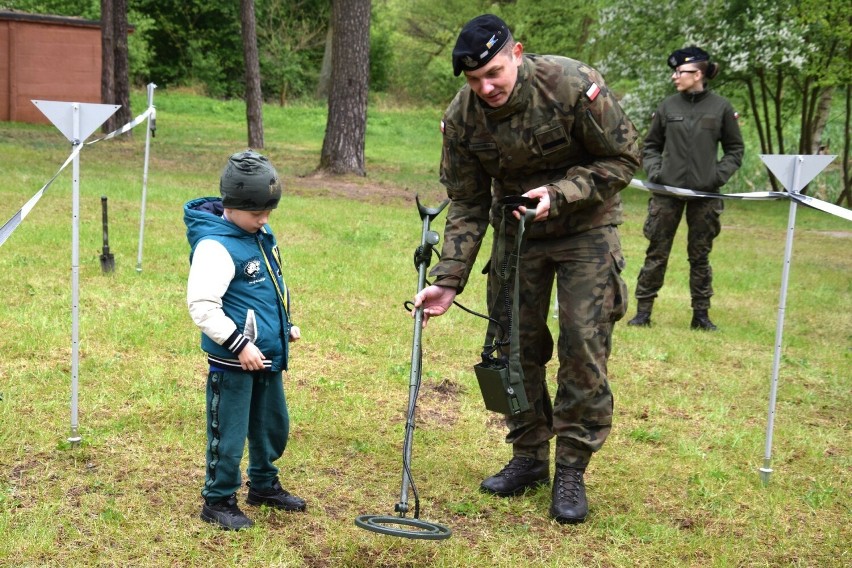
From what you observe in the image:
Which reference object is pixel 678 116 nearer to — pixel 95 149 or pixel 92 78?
pixel 95 149

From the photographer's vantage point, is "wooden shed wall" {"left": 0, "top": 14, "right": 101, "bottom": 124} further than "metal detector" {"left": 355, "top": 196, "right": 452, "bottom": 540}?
Yes

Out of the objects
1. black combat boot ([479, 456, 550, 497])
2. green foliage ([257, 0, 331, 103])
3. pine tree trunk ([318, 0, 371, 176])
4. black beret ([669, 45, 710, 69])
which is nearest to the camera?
black combat boot ([479, 456, 550, 497])

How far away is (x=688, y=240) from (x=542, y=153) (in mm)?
4454

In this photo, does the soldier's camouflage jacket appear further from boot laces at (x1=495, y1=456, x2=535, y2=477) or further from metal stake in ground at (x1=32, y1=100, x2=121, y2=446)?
metal stake in ground at (x1=32, y1=100, x2=121, y2=446)

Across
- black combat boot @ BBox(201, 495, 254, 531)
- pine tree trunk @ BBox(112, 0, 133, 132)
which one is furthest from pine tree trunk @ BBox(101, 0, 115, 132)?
black combat boot @ BBox(201, 495, 254, 531)

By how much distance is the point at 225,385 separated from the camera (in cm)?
375

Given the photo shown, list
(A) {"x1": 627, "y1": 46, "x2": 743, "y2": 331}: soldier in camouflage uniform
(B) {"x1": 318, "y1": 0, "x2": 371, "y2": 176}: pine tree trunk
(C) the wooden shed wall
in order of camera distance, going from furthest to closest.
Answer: (C) the wooden shed wall < (B) {"x1": 318, "y1": 0, "x2": 371, "y2": 176}: pine tree trunk < (A) {"x1": 627, "y1": 46, "x2": 743, "y2": 331}: soldier in camouflage uniform

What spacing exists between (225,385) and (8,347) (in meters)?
3.14

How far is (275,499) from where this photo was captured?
4.17 metres

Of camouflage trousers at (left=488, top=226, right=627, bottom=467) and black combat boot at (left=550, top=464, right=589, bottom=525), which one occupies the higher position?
camouflage trousers at (left=488, top=226, right=627, bottom=467)

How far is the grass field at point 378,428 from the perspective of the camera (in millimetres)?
3928

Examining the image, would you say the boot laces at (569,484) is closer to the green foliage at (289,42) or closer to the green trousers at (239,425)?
the green trousers at (239,425)

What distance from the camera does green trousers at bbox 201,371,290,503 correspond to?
3771 millimetres

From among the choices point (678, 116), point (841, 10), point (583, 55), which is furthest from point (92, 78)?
point (678, 116)
